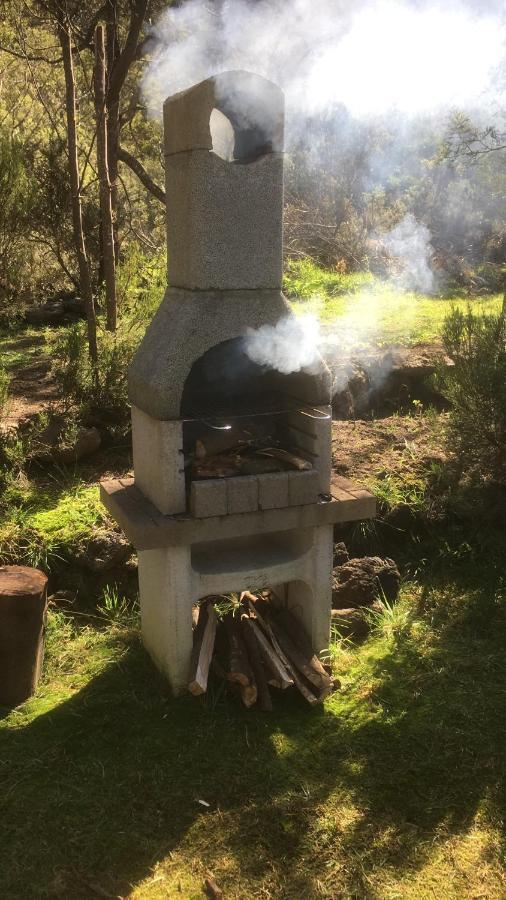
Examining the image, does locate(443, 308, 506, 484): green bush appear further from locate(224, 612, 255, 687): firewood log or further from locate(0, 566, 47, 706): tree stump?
locate(0, 566, 47, 706): tree stump

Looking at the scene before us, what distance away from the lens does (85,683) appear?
426cm

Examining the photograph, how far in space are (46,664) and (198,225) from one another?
2.74 metres

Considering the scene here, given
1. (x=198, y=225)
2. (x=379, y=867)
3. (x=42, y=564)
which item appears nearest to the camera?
(x=379, y=867)

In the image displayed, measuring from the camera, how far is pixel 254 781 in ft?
11.5

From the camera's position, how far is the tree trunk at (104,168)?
7.05 m

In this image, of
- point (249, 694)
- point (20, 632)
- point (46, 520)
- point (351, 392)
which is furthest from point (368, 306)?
point (20, 632)

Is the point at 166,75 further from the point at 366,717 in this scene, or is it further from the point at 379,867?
the point at 379,867

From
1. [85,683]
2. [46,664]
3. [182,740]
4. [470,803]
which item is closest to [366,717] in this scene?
[470,803]

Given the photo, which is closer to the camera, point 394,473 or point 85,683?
point 85,683

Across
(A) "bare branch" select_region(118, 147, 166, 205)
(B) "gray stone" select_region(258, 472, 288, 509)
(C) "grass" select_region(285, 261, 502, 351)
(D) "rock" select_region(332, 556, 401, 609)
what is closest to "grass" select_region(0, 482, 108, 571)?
(D) "rock" select_region(332, 556, 401, 609)

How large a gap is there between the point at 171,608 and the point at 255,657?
1.90ft

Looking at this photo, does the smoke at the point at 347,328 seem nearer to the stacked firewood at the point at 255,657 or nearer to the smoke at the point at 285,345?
the smoke at the point at 285,345

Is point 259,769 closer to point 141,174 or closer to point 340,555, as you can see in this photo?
point 340,555

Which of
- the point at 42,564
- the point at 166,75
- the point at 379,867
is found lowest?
the point at 379,867
